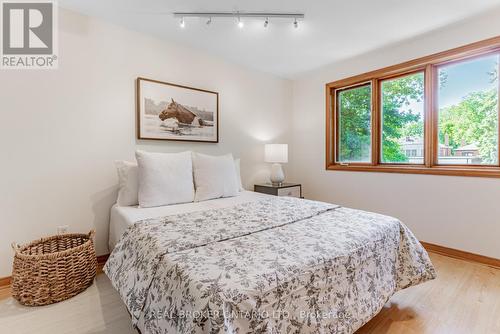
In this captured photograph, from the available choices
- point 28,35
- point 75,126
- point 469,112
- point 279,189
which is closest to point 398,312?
point 279,189

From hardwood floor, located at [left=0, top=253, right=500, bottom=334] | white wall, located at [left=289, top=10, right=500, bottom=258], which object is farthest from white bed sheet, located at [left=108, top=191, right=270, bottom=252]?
white wall, located at [left=289, top=10, right=500, bottom=258]

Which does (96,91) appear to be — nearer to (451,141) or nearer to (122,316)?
(122,316)

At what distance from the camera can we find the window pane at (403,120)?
2766 mm

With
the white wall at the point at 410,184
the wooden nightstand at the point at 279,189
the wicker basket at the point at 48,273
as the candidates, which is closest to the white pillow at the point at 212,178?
the wooden nightstand at the point at 279,189

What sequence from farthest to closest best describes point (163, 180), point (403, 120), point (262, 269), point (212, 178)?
point (403, 120), point (212, 178), point (163, 180), point (262, 269)

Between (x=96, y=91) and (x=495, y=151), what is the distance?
380cm

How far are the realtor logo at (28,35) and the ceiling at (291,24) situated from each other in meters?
0.21

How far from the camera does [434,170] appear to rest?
2543 millimetres

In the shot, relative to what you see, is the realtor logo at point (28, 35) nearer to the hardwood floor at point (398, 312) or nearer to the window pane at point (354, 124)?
the hardwood floor at point (398, 312)

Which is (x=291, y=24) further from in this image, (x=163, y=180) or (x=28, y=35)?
(x=28, y=35)

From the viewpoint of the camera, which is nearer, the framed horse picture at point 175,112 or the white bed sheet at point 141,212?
the white bed sheet at point 141,212

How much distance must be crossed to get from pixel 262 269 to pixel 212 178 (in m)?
1.55

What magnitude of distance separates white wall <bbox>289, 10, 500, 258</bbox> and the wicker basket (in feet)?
9.79

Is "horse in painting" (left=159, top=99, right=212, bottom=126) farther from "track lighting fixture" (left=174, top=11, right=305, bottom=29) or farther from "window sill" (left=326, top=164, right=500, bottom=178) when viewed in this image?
"window sill" (left=326, top=164, right=500, bottom=178)
